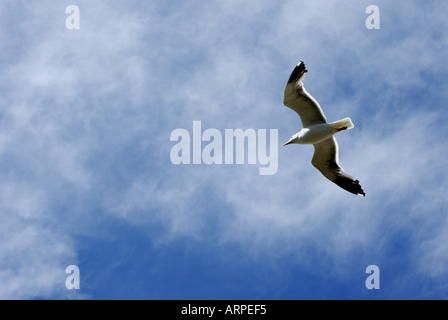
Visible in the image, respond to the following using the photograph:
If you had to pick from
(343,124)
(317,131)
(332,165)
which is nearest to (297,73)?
(317,131)

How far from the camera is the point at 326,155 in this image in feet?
39.2

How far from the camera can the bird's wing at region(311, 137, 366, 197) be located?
38.5 ft

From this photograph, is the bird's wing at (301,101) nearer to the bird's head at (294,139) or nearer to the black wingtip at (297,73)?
the black wingtip at (297,73)

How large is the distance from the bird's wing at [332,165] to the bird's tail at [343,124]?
650 millimetres

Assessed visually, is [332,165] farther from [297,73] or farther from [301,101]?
[297,73]

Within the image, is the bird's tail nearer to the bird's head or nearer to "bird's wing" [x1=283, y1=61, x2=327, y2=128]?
"bird's wing" [x1=283, y1=61, x2=327, y2=128]

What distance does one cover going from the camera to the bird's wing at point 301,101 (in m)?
10.8

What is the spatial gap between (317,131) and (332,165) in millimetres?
1529

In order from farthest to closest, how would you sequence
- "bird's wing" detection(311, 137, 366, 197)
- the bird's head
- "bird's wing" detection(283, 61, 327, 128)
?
"bird's wing" detection(311, 137, 366, 197), the bird's head, "bird's wing" detection(283, 61, 327, 128)

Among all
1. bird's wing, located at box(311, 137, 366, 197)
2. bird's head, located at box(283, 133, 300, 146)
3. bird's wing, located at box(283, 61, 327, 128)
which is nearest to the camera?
bird's wing, located at box(283, 61, 327, 128)

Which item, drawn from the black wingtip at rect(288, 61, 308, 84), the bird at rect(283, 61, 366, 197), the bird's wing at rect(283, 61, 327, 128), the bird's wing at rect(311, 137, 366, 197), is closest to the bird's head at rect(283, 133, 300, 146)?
the bird at rect(283, 61, 366, 197)

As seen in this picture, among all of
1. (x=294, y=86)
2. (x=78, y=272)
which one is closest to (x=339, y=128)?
(x=294, y=86)
